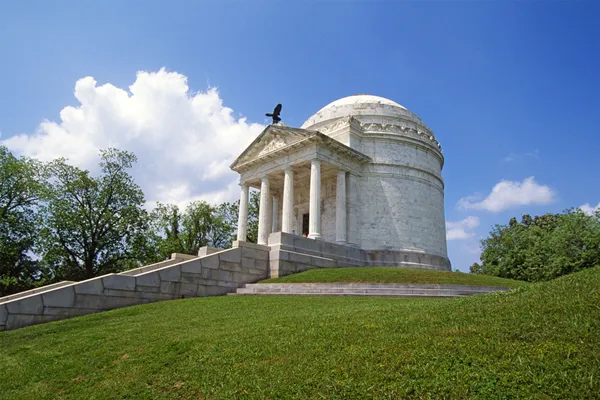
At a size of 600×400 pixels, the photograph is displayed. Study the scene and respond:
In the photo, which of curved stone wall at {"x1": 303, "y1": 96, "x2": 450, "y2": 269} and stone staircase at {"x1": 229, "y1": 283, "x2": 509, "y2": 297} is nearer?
stone staircase at {"x1": 229, "y1": 283, "x2": 509, "y2": 297}

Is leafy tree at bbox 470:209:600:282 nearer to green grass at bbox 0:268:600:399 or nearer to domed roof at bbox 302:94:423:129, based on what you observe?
domed roof at bbox 302:94:423:129

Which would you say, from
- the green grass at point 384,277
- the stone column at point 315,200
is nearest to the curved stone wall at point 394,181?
the stone column at point 315,200

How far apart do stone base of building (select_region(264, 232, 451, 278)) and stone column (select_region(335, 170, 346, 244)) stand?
842mm

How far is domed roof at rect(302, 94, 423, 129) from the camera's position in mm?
35281

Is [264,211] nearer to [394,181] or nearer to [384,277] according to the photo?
[394,181]

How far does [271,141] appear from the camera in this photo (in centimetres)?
3234

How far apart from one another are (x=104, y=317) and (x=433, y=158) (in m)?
29.0

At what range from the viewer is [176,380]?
302 inches

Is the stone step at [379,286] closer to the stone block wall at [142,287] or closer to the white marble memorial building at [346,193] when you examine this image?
the stone block wall at [142,287]

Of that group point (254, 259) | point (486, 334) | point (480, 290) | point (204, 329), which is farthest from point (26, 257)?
point (486, 334)

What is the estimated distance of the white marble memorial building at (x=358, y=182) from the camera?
1177 inches

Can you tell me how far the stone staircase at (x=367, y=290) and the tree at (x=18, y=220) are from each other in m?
23.9

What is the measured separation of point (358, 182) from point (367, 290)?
15640 mm

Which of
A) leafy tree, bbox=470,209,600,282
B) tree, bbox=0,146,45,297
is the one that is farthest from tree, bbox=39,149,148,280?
leafy tree, bbox=470,209,600,282
